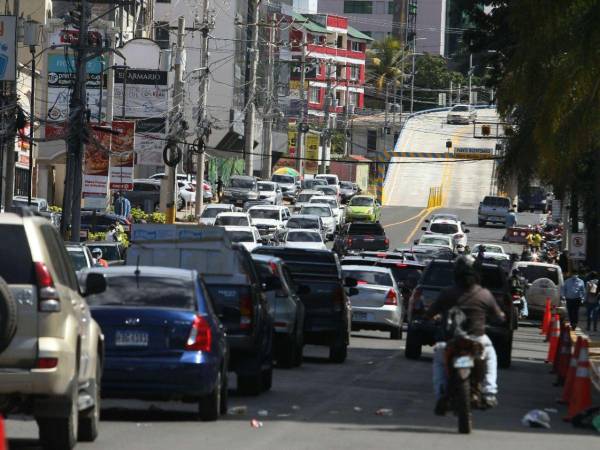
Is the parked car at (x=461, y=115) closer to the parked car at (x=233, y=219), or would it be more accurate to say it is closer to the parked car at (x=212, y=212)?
the parked car at (x=212, y=212)

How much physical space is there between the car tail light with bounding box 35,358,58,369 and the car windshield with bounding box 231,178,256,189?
77725 millimetres

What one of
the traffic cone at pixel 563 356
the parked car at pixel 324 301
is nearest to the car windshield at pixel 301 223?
the parked car at pixel 324 301

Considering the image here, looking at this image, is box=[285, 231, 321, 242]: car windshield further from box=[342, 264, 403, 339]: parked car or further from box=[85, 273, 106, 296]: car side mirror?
box=[85, 273, 106, 296]: car side mirror

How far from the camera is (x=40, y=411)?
1197 centimetres

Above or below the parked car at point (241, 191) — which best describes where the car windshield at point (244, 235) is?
below

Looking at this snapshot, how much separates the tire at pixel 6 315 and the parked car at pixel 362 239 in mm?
53598

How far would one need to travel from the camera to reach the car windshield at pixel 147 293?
51.1 feet

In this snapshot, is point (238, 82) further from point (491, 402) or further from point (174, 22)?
point (491, 402)

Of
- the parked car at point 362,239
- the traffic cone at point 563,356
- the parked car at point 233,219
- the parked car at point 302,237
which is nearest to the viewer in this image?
the traffic cone at point 563,356

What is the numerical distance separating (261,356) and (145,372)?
420 centimetres

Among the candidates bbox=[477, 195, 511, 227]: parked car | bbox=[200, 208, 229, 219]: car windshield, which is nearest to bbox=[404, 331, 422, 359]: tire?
bbox=[200, 208, 229, 219]: car windshield

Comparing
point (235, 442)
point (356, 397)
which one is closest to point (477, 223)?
point (356, 397)

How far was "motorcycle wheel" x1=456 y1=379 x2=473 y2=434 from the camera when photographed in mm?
15156

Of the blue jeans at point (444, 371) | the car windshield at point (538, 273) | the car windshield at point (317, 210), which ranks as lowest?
the car windshield at point (538, 273)
